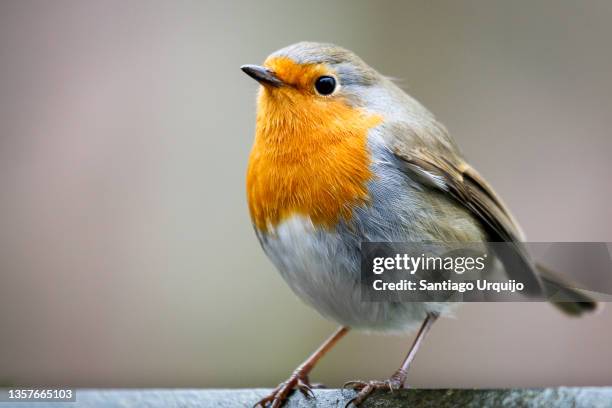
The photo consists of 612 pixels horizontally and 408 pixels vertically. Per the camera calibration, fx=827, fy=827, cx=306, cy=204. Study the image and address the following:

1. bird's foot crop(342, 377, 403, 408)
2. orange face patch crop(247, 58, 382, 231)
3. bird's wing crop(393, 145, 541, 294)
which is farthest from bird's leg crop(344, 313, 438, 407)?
orange face patch crop(247, 58, 382, 231)

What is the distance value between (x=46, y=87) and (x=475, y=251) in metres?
3.54

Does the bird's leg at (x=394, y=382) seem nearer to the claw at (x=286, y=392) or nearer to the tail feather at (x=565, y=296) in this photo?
the claw at (x=286, y=392)

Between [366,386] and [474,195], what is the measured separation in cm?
91

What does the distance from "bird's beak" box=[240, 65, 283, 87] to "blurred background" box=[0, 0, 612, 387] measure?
2.17 metres

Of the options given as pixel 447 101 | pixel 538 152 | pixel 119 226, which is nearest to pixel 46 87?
pixel 119 226

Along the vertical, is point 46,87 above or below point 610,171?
above

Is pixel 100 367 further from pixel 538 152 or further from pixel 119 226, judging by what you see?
pixel 538 152

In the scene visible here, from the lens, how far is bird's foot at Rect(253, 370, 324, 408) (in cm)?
296

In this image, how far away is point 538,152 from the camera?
18.0 ft

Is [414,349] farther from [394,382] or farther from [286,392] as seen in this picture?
[286,392]

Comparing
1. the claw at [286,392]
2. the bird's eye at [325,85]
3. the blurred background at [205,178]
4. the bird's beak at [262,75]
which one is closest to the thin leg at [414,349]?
the claw at [286,392]

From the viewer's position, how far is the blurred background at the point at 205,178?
5.10m

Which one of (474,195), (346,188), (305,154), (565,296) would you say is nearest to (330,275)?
(346,188)

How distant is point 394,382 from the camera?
2.98 meters
